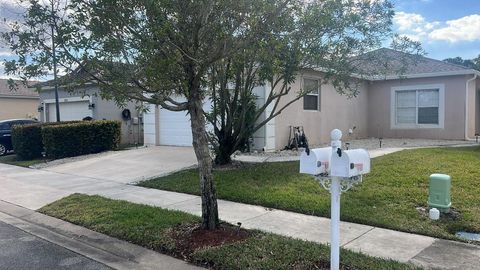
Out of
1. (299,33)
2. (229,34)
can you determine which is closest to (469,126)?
(299,33)

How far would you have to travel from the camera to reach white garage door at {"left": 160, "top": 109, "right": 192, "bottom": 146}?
1647 centimetres

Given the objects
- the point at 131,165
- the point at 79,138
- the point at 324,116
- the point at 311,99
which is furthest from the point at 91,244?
the point at 324,116

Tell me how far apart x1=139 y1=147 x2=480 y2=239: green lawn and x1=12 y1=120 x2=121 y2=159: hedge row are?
6882 mm

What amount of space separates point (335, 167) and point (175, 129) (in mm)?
13516

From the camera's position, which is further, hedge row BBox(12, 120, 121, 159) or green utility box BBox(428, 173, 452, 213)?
hedge row BBox(12, 120, 121, 159)

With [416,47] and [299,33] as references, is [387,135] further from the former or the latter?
[299,33]

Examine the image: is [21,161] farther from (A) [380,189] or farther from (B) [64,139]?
(A) [380,189]

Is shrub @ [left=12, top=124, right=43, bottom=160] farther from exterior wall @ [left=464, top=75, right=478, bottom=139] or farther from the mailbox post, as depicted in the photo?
exterior wall @ [left=464, top=75, right=478, bottom=139]

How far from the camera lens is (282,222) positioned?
6.25m

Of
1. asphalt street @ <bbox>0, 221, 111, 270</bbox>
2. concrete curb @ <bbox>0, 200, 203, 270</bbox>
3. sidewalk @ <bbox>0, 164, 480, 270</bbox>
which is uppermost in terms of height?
sidewalk @ <bbox>0, 164, 480, 270</bbox>

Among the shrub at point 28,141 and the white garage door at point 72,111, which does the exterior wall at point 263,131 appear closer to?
the shrub at point 28,141

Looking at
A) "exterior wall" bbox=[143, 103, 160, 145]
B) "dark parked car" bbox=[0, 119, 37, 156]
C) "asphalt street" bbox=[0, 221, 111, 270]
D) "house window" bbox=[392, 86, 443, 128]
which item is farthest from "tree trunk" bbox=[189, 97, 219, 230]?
"dark parked car" bbox=[0, 119, 37, 156]

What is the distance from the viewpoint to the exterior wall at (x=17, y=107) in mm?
30781

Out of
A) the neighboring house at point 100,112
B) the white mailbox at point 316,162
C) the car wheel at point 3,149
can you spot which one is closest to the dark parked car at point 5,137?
the car wheel at point 3,149
